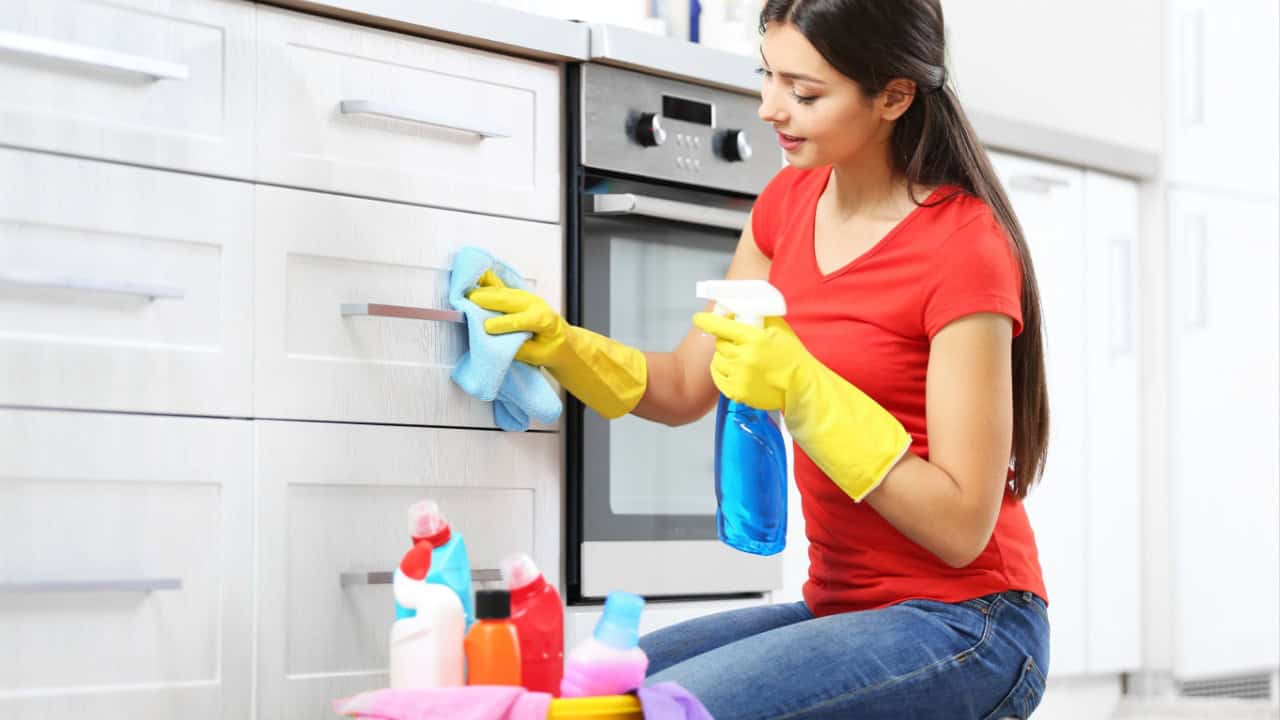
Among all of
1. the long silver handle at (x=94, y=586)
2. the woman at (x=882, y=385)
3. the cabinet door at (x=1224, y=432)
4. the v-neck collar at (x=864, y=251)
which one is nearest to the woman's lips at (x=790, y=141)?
the woman at (x=882, y=385)

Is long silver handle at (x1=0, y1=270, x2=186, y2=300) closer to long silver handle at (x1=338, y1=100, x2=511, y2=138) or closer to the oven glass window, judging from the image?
long silver handle at (x1=338, y1=100, x2=511, y2=138)

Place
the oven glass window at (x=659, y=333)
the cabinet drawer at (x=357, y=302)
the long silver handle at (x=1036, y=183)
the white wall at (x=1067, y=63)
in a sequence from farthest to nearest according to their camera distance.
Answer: the white wall at (x=1067, y=63) < the long silver handle at (x=1036, y=183) < the oven glass window at (x=659, y=333) < the cabinet drawer at (x=357, y=302)

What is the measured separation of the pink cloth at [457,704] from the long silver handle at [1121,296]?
1940 millimetres

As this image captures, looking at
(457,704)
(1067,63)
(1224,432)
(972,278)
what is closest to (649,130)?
(972,278)

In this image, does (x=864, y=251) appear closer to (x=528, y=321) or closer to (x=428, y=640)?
(x=528, y=321)

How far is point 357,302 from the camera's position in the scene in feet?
5.36

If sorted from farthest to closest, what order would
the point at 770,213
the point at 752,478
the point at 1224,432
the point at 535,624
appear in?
the point at 1224,432 → the point at 770,213 → the point at 752,478 → the point at 535,624

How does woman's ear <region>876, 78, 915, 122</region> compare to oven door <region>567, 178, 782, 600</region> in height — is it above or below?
above

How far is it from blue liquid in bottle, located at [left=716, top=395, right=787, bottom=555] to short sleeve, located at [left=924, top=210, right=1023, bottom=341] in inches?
7.6

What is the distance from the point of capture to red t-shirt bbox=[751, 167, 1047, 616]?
1.49 metres

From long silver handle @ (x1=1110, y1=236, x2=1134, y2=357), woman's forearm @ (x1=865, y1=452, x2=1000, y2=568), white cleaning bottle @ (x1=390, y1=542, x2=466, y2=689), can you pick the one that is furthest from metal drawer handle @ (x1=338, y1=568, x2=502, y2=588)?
long silver handle @ (x1=1110, y1=236, x2=1134, y2=357)

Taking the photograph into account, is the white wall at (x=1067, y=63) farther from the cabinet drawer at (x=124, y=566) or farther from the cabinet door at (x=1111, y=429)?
the cabinet drawer at (x=124, y=566)

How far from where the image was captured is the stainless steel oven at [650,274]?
72.3 inches

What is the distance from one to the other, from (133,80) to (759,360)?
655mm
